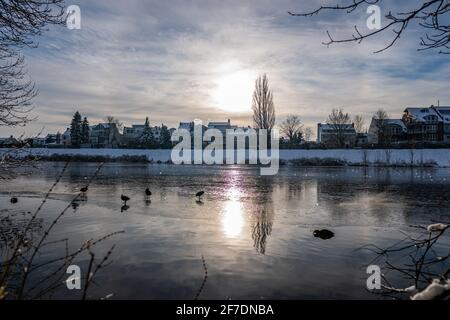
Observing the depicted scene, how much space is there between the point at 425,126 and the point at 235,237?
2999 inches

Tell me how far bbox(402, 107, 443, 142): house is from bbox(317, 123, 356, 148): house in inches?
477

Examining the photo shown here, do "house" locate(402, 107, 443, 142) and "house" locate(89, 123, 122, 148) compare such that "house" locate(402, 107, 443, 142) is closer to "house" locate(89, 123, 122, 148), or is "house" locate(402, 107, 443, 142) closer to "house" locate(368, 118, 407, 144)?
"house" locate(368, 118, 407, 144)

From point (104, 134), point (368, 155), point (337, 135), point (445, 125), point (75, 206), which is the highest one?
point (104, 134)

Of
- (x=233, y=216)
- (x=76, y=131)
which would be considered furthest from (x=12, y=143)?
(x=76, y=131)

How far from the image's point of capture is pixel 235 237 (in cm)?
1062

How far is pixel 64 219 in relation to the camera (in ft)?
42.0

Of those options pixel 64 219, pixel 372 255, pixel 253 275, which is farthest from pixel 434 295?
pixel 64 219

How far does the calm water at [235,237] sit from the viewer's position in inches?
268

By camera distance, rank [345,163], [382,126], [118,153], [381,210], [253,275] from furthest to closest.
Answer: [382,126] → [118,153] → [345,163] → [381,210] → [253,275]

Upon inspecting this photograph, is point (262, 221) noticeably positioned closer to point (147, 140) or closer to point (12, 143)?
point (12, 143)

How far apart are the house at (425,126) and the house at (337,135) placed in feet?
39.7

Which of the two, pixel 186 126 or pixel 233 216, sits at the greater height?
pixel 186 126
